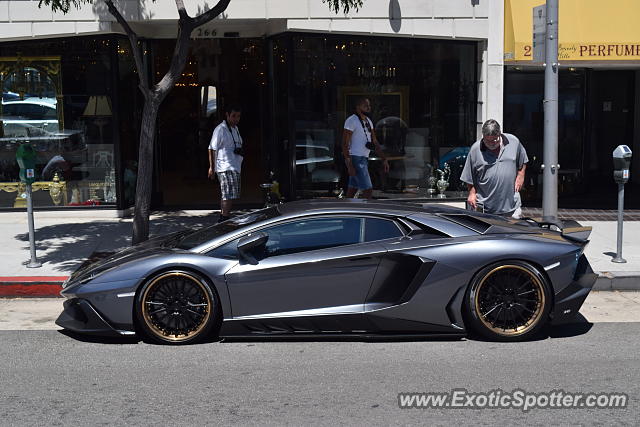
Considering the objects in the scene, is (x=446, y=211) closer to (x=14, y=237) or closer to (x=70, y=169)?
(x=14, y=237)

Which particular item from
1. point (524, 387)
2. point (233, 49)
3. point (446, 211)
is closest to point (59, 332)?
point (446, 211)

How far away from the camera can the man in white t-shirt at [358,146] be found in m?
12.4

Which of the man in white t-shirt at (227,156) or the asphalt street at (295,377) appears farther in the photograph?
the man in white t-shirt at (227,156)

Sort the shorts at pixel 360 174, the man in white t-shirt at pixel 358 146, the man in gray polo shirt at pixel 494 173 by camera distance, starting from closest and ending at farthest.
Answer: the man in gray polo shirt at pixel 494 173
the man in white t-shirt at pixel 358 146
the shorts at pixel 360 174

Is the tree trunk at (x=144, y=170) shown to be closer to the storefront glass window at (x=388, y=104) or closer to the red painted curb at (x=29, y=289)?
the red painted curb at (x=29, y=289)

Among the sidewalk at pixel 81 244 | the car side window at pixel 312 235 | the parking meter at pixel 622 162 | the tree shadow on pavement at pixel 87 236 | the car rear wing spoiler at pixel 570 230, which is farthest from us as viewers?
the tree shadow on pavement at pixel 87 236

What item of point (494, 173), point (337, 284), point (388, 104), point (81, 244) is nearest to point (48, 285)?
point (81, 244)

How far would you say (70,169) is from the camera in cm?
1388

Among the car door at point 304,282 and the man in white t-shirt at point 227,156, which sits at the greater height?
the man in white t-shirt at point 227,156

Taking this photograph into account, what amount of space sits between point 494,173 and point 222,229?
10.7 feet

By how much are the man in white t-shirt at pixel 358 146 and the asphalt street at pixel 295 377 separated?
5388 millimetres

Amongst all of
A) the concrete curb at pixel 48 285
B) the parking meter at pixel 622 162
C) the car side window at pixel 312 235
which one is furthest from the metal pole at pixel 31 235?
the parking meter at pixel 622 162

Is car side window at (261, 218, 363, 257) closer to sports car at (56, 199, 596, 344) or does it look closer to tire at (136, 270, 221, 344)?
sports car at (56, 199, 596, 344)

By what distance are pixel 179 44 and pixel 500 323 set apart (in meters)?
5.50
